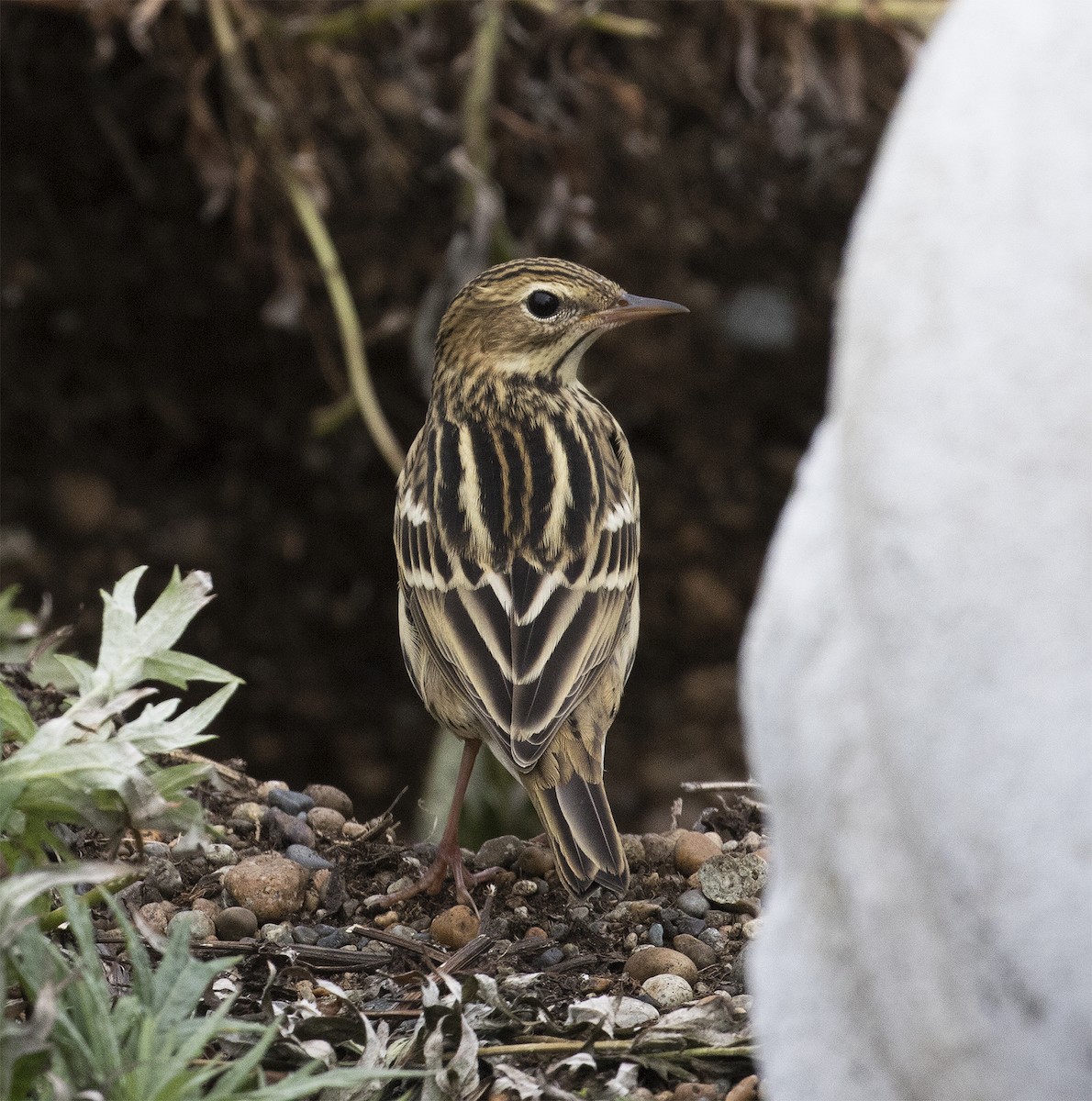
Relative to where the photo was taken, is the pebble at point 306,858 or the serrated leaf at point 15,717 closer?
the serrated leaf at point 15,717

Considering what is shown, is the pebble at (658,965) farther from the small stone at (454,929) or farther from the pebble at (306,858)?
the pebble at (306,858)

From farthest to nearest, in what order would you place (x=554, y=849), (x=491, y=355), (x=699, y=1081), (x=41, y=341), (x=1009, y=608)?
(x=41, y=341)
(x=491, y=355)
(x=554, y=849)
(x=699, y=1081)
(x=1009, y=608)

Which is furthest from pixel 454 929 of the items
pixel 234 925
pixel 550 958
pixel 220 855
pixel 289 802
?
pixel 289 802

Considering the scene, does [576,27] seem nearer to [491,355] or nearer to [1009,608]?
[491,355]

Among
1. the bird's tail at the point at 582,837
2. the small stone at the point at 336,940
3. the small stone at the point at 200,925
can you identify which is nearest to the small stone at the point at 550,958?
the bird's tail at the point at 582,837

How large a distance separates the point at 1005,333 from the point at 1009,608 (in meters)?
0.27

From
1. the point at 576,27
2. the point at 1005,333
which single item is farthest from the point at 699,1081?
the point at 576,27

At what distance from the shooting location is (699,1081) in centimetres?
262

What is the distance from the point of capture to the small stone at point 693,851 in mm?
3494

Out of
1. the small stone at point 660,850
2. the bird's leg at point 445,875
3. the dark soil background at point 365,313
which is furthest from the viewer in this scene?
the dark soil background at point 365,313

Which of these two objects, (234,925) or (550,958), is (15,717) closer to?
(234,925)

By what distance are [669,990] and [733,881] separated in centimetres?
47

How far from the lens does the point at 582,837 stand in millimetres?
3295

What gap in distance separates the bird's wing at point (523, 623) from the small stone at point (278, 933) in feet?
1.91
